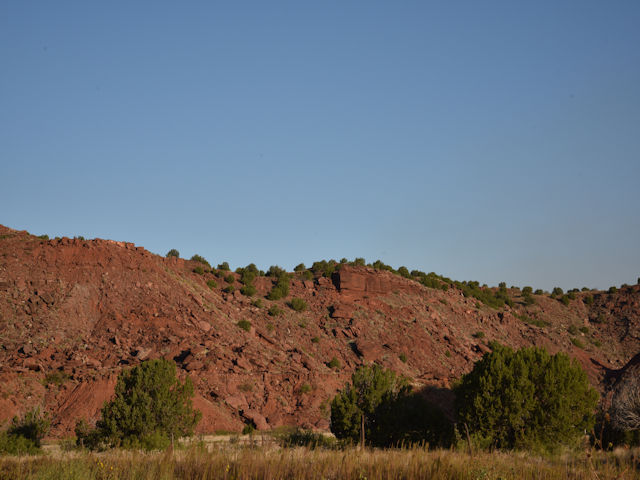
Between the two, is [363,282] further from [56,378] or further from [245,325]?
[56,378]

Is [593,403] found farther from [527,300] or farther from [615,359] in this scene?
[527,300]

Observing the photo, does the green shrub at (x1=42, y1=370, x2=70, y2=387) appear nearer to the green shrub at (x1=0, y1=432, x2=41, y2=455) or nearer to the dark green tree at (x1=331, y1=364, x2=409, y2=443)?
the green shrub at (x1=0, y1=432, x2=41, y2=455)

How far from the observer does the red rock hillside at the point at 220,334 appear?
117 ft

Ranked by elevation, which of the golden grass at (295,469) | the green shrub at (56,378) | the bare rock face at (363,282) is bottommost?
the green shrub at (56,378)

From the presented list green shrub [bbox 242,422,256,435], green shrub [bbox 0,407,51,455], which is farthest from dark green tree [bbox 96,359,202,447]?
green shrub [bbox 242,422,256,435]

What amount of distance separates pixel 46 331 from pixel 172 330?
371 inches

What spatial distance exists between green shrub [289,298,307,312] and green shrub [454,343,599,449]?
2984 cm

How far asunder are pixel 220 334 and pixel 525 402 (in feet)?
87.3

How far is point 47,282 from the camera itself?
145 feet

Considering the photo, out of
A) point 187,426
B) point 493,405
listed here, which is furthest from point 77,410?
point 493,405

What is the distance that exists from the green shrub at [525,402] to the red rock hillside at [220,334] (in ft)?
46.3

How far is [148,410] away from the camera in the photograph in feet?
82.8

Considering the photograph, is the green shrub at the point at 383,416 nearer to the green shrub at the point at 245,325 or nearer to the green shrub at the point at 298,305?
the green shrub at the point at 245,325

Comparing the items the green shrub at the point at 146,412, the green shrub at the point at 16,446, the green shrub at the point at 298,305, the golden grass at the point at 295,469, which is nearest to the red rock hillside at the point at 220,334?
the green shrub at the point at 298,305
